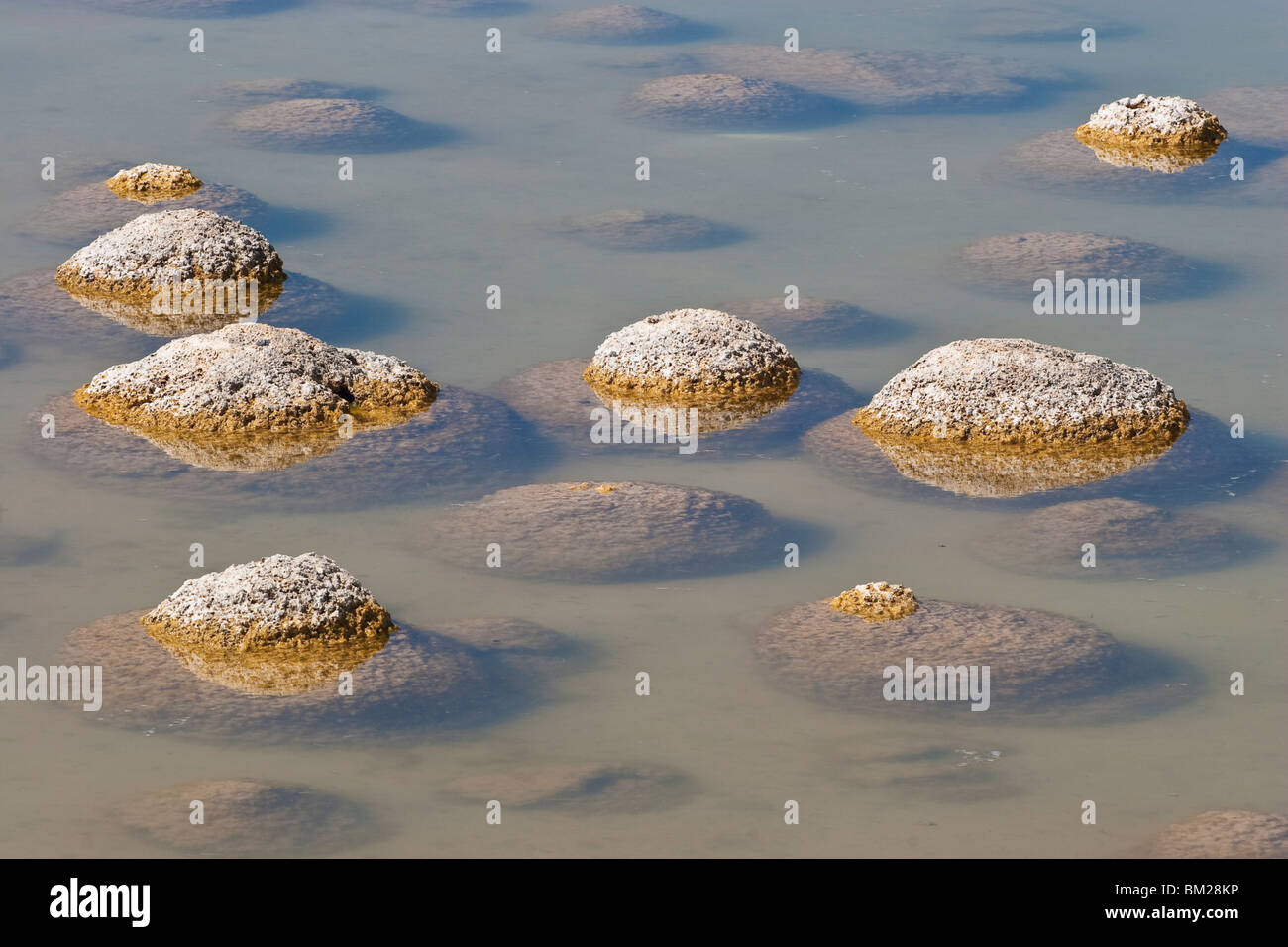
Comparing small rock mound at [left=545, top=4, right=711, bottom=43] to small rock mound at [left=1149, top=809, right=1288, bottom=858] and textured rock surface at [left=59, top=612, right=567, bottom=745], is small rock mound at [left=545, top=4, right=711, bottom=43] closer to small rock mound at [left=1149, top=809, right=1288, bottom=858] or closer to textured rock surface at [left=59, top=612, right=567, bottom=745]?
textured rock surface at [left=59, top=612, right=567, bottom=745]

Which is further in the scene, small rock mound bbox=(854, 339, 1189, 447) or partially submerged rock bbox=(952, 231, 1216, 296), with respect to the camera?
partially submerged rock bbox=(952, 231, 1216, 296)

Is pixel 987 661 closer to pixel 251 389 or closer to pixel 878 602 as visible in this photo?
pixel 878 602

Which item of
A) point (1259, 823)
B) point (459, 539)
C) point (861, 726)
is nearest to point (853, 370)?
point (459, 539)

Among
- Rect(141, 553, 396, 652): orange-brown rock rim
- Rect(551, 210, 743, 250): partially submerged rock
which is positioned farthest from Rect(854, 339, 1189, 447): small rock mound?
Rect(551, 210, 743, 250): partially submerged rock

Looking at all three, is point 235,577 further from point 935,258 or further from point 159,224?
point 935,258

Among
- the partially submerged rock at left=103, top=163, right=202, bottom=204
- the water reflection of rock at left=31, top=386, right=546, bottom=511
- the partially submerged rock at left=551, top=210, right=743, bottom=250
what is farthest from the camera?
the partially submerged rock at left=103, top=163, right=202, bottom=204

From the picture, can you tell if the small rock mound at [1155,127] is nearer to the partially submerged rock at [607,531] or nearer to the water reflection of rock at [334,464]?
the water reflection of rock at [334,464]
